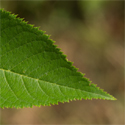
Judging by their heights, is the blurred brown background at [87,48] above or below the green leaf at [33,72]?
above

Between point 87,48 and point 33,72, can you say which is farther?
point 87,48

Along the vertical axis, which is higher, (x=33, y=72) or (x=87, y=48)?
(x=87, y=48)

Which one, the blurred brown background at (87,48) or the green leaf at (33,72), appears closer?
the green leaf at (33,72)

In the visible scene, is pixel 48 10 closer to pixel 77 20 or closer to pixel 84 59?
pixel 77 20

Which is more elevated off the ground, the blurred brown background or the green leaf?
the blurred brown background
